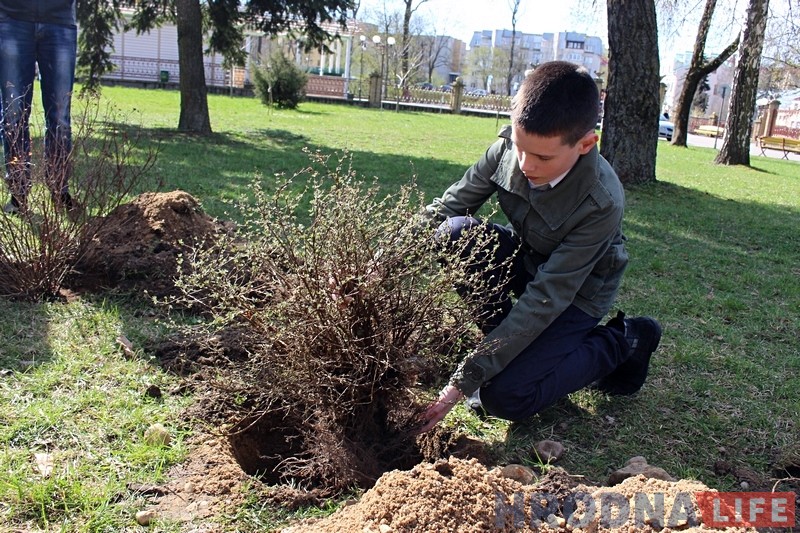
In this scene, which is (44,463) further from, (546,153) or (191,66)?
(191,66)

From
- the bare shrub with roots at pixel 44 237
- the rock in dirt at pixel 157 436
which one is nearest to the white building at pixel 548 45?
the bare shrub with roots at pixel 44 237

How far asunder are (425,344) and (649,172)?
7468 mm

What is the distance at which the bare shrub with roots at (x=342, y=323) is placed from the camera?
2.15 metres

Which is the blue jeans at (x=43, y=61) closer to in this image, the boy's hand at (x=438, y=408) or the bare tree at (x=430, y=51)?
the boy's hand at (x=438, y=408)

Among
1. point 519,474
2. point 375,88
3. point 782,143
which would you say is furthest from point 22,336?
point 375,88

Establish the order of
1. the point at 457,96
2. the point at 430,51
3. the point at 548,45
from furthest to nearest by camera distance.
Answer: the point at 548,45
the point at 430,51
the point at 457,96

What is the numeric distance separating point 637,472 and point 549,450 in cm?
34

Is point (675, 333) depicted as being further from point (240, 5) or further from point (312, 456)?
point (240, 5)

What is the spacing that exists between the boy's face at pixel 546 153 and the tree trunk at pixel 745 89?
13.0 meters

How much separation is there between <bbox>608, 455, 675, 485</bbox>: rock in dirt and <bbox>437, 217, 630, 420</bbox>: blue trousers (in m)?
0.41

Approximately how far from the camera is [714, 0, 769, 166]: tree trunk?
13438 millimetres

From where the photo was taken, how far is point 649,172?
9008 mm

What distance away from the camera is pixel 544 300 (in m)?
2.53

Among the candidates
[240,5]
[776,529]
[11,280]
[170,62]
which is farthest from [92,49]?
[170,62]
